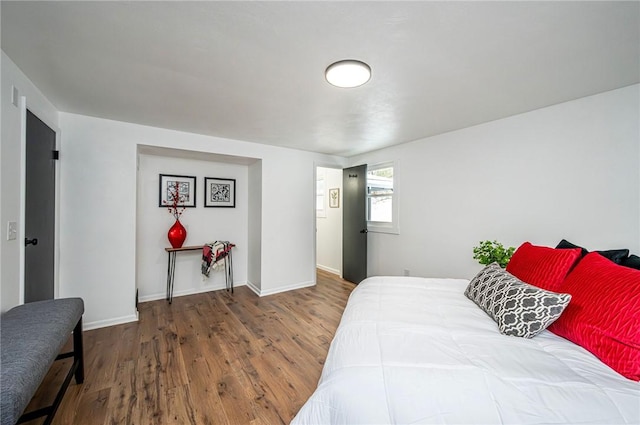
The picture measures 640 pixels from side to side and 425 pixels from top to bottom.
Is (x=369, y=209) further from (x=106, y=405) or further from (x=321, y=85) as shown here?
(x=106, y=405)

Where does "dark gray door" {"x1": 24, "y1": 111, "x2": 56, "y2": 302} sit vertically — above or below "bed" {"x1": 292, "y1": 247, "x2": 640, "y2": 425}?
above

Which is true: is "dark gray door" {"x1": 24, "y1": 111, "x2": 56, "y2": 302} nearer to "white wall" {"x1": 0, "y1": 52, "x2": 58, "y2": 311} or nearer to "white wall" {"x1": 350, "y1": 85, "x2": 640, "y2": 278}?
"white wall" {"x1": 0, "y1": 52, "x2": 58, "y2": 311}

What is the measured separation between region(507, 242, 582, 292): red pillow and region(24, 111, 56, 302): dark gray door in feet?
12.0

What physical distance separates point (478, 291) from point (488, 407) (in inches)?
40.2

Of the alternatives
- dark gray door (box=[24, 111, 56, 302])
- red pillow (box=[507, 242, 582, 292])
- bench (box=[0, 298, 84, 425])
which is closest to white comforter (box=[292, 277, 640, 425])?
red pillow (box=[507, 242, 582, 292])

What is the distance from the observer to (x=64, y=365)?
2.11 metres

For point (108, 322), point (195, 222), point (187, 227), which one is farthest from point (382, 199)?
point (108, 322)

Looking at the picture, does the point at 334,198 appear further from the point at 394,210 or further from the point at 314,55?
the point at 314,55

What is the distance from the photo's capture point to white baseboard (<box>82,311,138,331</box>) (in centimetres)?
276

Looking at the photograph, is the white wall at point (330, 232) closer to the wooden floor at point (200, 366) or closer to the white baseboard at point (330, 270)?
the white baseboard at point (330, 270)

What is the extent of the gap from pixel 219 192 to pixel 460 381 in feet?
13.2

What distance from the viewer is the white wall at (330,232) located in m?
5.22

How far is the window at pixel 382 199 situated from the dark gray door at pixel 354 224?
0.17 m

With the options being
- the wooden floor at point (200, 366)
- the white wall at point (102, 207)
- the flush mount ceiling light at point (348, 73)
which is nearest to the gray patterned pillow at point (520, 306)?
the wooden floor at point (200, 366)
